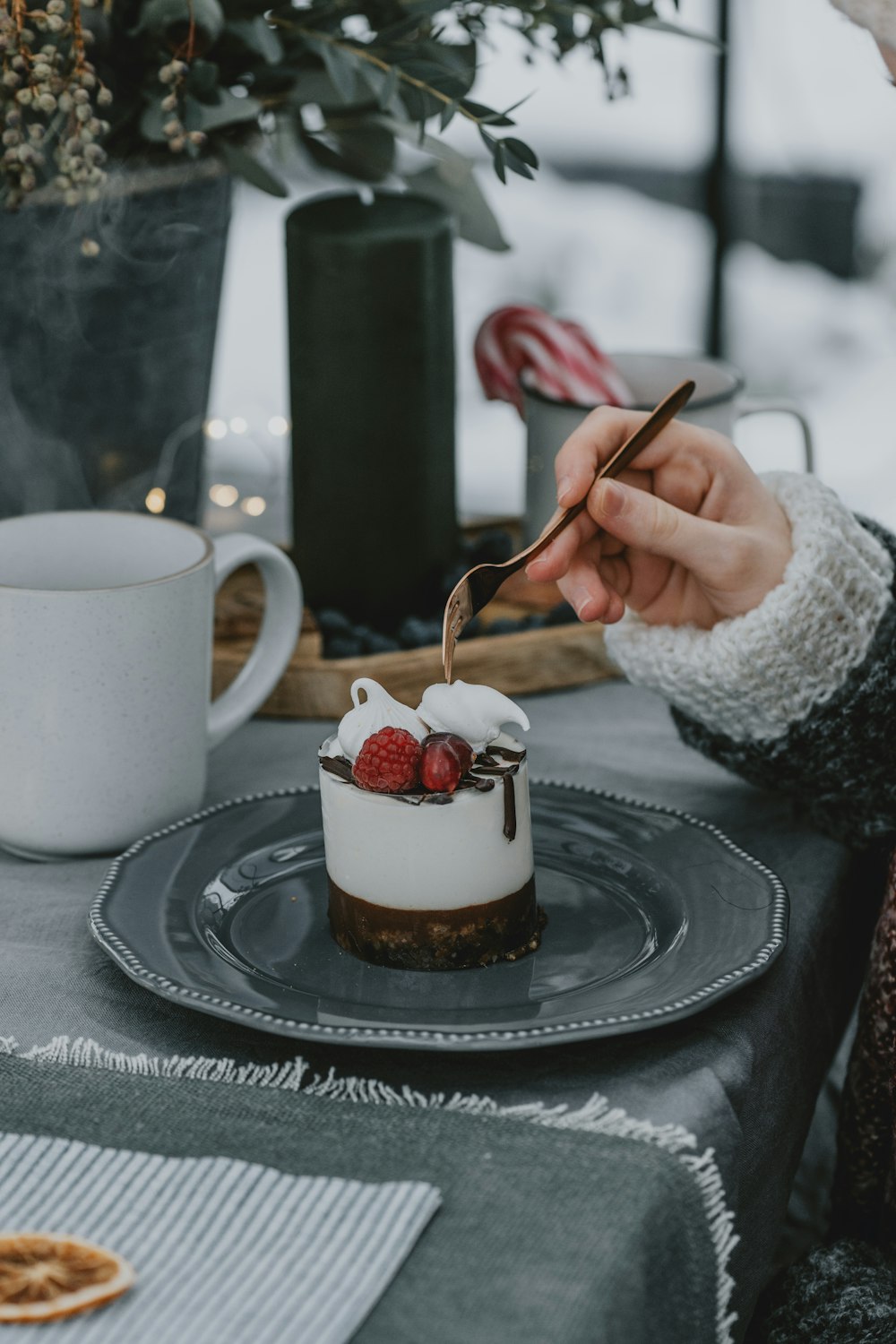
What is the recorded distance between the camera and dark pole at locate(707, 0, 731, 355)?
3.12 meters

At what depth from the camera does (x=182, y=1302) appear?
444 mm

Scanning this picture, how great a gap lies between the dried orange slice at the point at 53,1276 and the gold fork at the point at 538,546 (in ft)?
1.13

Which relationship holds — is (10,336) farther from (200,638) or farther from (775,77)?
(775,77)

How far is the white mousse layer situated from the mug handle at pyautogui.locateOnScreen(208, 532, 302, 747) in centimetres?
20

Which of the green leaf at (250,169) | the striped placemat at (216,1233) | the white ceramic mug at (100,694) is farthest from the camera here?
the green leaf at (250,169)

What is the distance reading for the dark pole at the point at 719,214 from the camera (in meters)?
3.12

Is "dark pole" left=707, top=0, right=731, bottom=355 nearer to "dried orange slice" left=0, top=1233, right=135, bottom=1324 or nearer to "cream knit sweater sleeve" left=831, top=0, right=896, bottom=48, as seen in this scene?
"cream knit sweater sleeve" left=831, top=0, right=896, bottom=48

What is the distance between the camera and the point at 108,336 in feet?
3.11

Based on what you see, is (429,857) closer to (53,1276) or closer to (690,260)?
(53,1276)

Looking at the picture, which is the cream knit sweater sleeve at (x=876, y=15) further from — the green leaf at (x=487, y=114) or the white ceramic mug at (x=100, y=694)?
the white ceramic mug at (x=100, y=694)

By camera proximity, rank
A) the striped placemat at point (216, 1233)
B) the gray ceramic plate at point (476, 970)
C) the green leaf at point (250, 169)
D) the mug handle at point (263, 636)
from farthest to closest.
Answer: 1. the green leaf at point (250, 169)
2. the mug handle at point (263, 636)
3. the gray ceramic plate at point (476, 970)
4. the striped placemat at point (216, 1233)

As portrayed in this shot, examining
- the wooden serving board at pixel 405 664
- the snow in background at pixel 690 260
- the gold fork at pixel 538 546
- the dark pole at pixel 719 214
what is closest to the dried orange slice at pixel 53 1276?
the gold fork at pixel 538 546

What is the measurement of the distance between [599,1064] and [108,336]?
58 cm

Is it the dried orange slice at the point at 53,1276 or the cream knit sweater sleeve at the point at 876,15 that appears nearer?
the dried orange slice at the point at 53,1276
